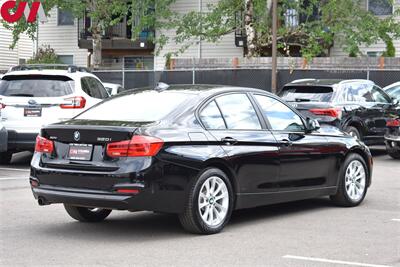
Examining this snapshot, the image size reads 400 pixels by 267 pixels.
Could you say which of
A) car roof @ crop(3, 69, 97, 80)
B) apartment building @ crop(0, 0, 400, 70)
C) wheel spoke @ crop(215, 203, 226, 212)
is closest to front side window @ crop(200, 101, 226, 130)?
wheel spoke @ crop(215, 203, 226, 212)

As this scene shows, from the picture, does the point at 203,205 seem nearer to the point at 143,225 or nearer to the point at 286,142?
the point at 143,225

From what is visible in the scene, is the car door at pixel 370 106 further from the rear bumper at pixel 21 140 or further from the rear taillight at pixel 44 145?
the rear taillight at pixel 44 145

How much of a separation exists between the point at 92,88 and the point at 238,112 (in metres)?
6.97

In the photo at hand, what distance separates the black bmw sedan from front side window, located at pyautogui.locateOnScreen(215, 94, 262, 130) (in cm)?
1

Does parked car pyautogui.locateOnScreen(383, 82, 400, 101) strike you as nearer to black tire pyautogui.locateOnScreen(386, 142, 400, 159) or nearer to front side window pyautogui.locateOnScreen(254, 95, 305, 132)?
black tire pyautogui.locateOnScreen(386, 142, 400, 159)

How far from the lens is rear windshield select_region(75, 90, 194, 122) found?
8141 mm

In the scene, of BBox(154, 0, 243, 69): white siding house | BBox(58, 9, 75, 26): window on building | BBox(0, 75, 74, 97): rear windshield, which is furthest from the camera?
BBox(58, 9, 75, 26): window on building

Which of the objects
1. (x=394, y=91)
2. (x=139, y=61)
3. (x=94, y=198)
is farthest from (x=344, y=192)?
(x=139, y=61)

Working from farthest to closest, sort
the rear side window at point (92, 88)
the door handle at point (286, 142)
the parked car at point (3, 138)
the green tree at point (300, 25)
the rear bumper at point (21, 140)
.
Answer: the green tree at point (300, 25) → the rear side window at point (92, 88) → the rear bumper at point (21, 140) → the parked car at point (3, 138) → the door handle at point (286, 142)

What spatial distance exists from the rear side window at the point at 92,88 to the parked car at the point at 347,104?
379 cm

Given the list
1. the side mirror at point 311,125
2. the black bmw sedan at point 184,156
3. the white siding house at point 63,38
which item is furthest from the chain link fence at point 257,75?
Result: the black bmw sedan at point 184,156

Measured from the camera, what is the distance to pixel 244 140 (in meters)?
8.48

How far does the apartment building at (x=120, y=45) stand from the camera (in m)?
35.6

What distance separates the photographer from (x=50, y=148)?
8.08 metres
